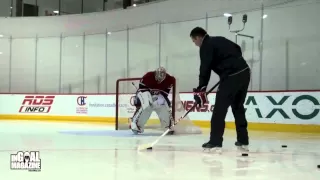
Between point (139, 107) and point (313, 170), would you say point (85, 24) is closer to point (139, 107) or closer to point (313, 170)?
point (139, 107)

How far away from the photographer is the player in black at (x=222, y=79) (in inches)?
153

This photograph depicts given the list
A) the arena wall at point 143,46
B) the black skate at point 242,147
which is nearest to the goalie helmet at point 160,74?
the black skate at point 242,147

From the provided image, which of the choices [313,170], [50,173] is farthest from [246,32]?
[50,173]

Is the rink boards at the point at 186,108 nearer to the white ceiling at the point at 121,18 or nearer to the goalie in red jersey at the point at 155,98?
the goalie in red jersey at the point at 155,98

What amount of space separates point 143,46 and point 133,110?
5511 mm

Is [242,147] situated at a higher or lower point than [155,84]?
lower

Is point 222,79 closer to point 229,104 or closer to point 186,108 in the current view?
point 229,104

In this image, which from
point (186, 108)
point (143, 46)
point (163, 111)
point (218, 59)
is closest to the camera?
point (218, 59)

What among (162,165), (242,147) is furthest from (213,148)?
(162,165)

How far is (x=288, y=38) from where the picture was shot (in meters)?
10.3

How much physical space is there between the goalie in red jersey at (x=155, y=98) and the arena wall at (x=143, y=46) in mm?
4405

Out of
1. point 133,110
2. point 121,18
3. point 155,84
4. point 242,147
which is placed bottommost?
point 242,147

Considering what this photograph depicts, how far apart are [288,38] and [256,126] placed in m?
2.70

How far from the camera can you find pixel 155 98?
6559mm
